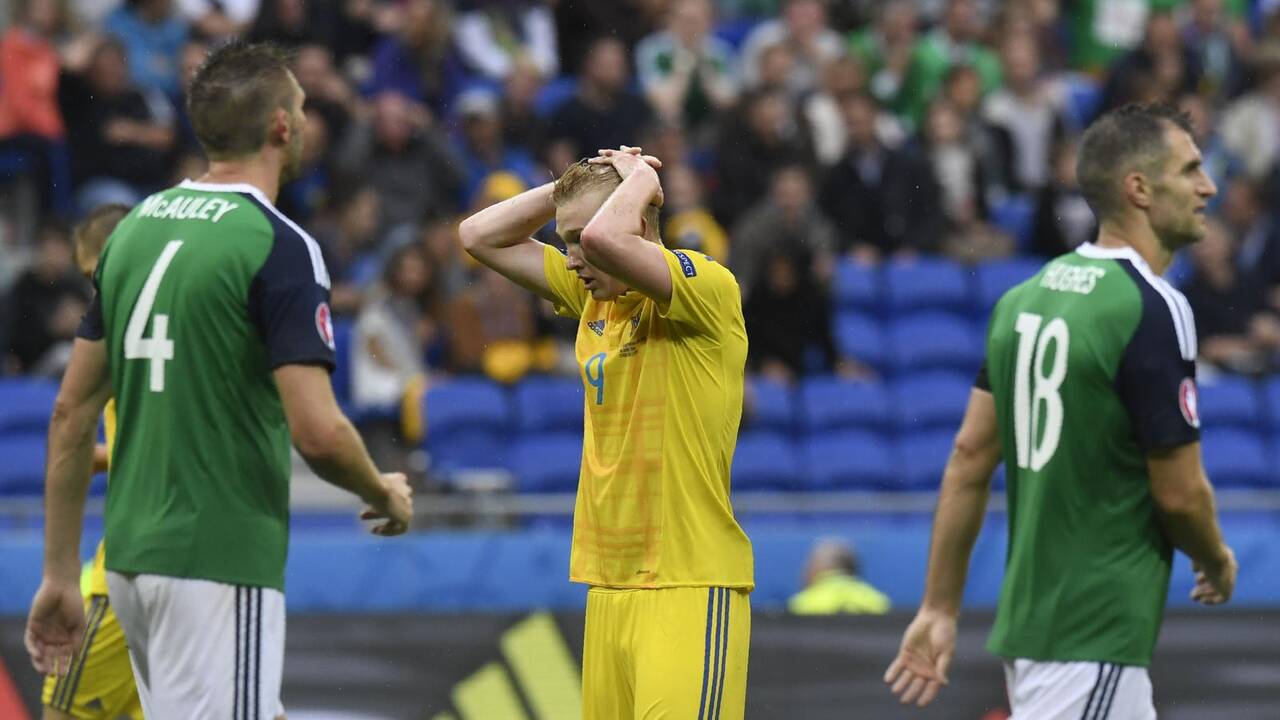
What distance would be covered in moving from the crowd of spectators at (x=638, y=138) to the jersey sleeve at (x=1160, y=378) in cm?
682

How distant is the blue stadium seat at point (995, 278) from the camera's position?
13984 millimetres

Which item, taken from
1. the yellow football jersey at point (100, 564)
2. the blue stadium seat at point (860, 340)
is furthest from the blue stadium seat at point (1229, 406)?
the yellow football jersey at point (100, 564)

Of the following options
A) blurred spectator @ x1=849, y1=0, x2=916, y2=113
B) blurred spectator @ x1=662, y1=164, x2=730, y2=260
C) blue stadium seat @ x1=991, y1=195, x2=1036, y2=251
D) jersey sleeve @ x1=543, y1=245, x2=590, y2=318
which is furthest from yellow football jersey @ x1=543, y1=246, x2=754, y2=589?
blurred spectator @ x1=849, y1=0, x2=916, y2=113

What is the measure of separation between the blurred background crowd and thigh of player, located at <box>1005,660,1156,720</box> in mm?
7303

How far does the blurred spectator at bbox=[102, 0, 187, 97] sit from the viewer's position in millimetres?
14453

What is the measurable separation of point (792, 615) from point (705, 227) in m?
5.72

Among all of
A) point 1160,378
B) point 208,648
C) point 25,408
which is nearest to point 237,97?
point 208,648

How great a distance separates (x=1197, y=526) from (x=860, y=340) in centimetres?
857

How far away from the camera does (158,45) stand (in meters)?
14.6

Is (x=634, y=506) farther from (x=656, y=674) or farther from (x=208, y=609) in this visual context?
(x=208, y=609)

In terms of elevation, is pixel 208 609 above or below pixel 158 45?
below

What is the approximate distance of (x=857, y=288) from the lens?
13914 millimetres

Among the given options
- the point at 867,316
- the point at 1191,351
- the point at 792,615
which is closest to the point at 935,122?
the point at 867,316

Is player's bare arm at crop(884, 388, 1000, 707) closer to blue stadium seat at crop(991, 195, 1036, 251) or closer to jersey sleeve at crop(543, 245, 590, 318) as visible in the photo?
jersey sleeve at crop(543, 245, 590, 318)
